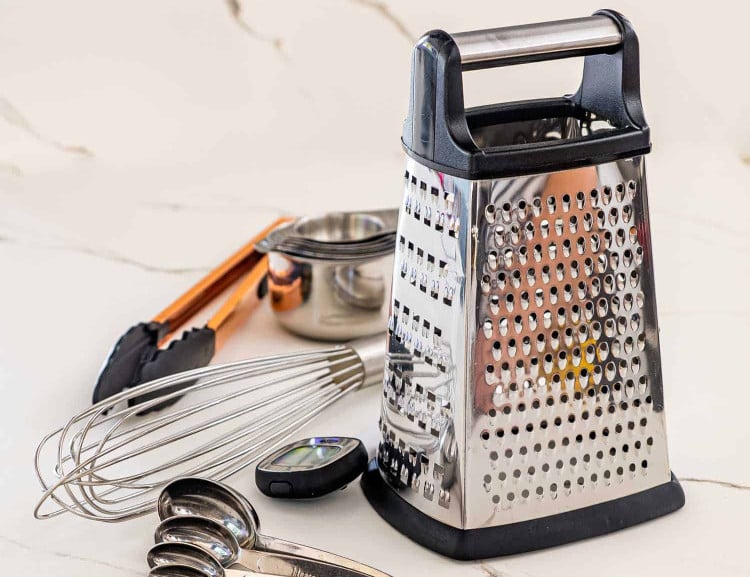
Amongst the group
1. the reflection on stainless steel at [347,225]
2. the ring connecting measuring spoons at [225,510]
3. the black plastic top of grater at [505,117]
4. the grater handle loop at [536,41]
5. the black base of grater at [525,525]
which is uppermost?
the grater handle loop at [536,41]

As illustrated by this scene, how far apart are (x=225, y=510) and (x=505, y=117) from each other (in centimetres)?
29

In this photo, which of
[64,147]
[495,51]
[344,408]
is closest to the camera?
[495,51]

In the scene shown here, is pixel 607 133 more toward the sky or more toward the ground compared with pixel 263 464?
more toward the sky

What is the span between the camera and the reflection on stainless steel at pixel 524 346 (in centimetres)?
62

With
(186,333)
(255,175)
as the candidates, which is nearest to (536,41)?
(186,333)

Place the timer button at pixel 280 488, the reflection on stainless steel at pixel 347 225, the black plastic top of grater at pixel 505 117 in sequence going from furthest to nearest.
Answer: the reflection on stainless steel at pixel 347 225
the timer button at pixel 280 488
the black plastic top of grater at pixel 505 117

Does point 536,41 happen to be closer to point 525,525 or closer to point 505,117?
point 505,117

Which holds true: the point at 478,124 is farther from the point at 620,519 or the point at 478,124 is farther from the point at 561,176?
the point at 620,519

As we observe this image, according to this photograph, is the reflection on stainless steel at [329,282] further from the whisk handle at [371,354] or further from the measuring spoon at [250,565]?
the measuring spoon at [250,565]

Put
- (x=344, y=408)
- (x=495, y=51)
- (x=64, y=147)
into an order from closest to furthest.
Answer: (x=495, y=51) < (x=344, y=408) < (x=64, y=147)

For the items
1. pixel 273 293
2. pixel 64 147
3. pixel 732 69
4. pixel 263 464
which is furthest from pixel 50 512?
pixel 732 69

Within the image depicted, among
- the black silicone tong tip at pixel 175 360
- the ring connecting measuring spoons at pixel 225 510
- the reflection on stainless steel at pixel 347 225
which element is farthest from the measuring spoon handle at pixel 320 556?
the reflection on stainless steel at pixel 347 225

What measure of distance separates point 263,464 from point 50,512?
140 millimetres

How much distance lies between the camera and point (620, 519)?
0.68 metres
